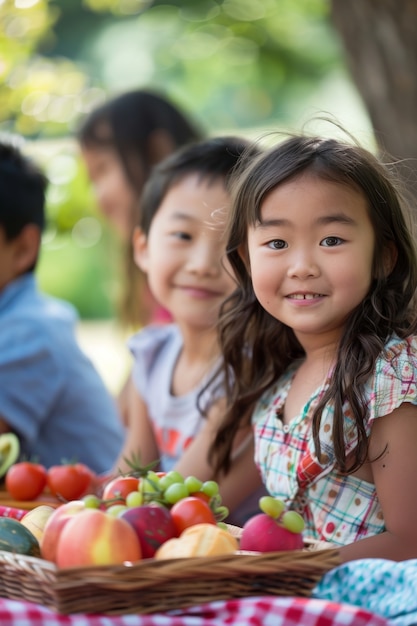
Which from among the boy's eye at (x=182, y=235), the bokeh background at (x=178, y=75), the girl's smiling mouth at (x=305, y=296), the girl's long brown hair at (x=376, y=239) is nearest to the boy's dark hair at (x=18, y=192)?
the bokeh background at (x=178, y=75)

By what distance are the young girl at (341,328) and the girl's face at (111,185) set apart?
7.24 ft

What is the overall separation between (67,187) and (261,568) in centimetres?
446

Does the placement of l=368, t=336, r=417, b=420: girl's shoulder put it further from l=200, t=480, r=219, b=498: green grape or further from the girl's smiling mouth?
l=200, t=480, r=219, b=498: green grape

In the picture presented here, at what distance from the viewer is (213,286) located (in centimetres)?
257

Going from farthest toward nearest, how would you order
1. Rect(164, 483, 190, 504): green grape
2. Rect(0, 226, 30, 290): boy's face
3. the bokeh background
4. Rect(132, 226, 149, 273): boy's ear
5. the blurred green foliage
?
the blurred green foliage → the bokeh background → Rect(0, 226, 30, 290): boy's face → Rect(132, 226, 149, 273): boy's ear → Rect(164, 483, 190, 504): green grape

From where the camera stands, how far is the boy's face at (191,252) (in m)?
2.54

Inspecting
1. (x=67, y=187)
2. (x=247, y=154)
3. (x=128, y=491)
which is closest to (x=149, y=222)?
(x=247, y=154)

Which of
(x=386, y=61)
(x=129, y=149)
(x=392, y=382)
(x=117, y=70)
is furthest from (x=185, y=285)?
(x=117, y=70)

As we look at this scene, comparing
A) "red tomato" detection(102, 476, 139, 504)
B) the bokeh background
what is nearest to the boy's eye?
the bokeh background

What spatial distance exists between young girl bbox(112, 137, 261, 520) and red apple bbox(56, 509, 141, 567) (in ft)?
3.26

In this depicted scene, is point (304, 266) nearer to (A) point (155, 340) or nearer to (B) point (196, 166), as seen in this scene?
(B) point (196, 166)

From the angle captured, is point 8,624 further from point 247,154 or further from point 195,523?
point 247,154

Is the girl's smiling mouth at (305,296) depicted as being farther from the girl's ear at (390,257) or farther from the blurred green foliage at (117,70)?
the blurred green foliage at (117,70)

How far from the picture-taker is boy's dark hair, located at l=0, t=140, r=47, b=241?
133 inches
